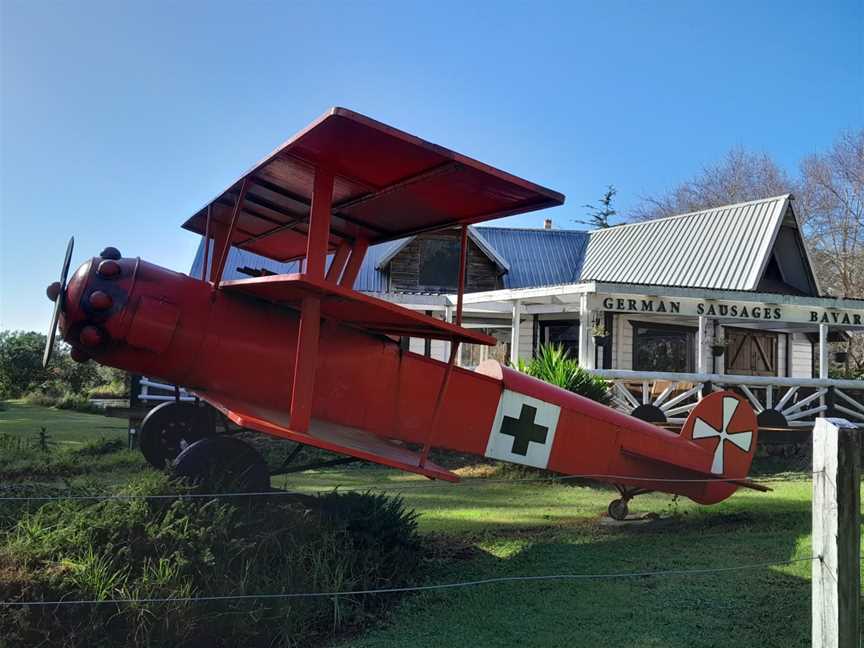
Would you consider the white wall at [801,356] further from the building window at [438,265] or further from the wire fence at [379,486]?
the building window at [438,265]

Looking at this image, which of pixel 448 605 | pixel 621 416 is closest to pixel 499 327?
pixel 621 416

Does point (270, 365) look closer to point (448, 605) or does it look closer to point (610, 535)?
point (448, 605)

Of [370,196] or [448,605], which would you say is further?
[370,196]

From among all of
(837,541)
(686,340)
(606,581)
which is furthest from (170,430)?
(686,340)

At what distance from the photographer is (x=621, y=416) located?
7.02 meters

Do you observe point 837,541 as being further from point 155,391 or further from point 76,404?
point 76,404

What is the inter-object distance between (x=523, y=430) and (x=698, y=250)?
14.4 metres

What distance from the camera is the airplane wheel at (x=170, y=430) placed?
6871mm

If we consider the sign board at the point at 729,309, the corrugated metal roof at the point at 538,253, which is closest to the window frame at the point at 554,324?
the corrugated metal roof at the point at 538,253

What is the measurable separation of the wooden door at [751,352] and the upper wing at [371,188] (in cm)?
1534

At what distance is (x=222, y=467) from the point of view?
4.89 metres

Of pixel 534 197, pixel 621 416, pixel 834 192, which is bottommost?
pixel 621 416

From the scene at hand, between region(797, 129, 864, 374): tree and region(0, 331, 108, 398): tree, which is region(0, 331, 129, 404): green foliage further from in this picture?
region(797, 129, 864, 374): tree

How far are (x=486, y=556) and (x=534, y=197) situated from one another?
3191 mm
